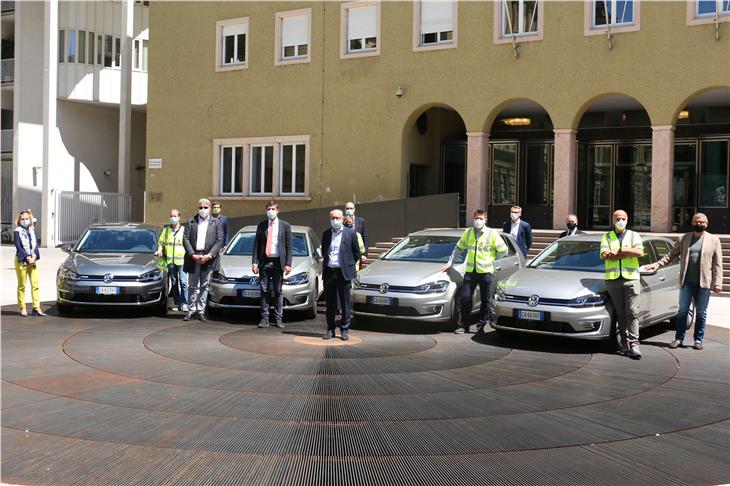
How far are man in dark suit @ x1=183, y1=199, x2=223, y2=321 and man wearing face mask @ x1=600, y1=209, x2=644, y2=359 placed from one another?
6.14 meters

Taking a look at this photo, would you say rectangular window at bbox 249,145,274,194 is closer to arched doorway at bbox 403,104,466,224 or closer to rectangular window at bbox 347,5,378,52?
rectangular window at bbox 347,5,378,52

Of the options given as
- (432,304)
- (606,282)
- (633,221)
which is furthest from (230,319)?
(633,221)

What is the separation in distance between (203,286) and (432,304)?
3.83 metres

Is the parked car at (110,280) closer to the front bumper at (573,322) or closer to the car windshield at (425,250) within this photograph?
the car windshield at (425,250)

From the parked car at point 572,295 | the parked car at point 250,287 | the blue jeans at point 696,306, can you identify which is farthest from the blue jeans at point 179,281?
the blue jeans at point 696,306

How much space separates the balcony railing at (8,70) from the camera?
126ft

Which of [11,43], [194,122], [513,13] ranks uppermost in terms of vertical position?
[11,43]

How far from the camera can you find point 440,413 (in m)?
7.51

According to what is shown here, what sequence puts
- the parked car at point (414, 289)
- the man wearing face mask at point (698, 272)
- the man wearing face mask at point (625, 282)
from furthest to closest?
the parked car at point (414, 289), the man wearing face mask at point (698, 272), the man wearing face mask at point (625, 282)

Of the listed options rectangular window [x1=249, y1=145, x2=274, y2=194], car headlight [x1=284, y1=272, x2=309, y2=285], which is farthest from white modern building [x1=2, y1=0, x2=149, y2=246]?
car headlight [x1=284, y1=272, x2=309, y2=285]

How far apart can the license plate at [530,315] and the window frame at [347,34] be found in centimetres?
1527

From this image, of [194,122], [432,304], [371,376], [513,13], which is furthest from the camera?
[194,122]

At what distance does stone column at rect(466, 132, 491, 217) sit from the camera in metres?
23.1

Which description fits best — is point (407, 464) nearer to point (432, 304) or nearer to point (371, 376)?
point (371, 376)
